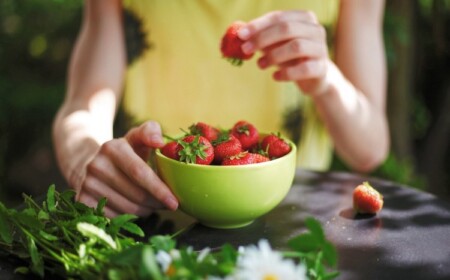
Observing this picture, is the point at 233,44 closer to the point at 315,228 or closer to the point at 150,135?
the point at 150,135

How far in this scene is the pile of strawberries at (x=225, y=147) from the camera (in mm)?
817

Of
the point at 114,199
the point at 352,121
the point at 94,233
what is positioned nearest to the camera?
the point at 94,233

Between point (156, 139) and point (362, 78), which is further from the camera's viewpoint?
point (362, 78)

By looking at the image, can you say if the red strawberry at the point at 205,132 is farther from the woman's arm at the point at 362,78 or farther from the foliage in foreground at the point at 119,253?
the woman's arm at the point at 362,78

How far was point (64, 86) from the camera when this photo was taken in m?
2.75

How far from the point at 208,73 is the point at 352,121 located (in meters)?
0.43

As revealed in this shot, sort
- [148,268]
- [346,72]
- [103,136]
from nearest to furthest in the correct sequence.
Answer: [148,268], [103,136], [346,72]

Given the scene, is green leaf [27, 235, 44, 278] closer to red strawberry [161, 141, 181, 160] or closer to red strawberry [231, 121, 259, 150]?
red strawberry [161, 141, 181, 160]

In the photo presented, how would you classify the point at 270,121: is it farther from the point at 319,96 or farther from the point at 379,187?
the point at 379,187

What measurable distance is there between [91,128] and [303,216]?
0.55m

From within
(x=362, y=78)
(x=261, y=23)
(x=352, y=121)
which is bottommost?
(x=352, y=121)

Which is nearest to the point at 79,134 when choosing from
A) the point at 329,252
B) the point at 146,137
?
the point at 146,137

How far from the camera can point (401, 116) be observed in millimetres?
2369

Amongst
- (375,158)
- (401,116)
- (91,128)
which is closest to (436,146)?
(401,116)
